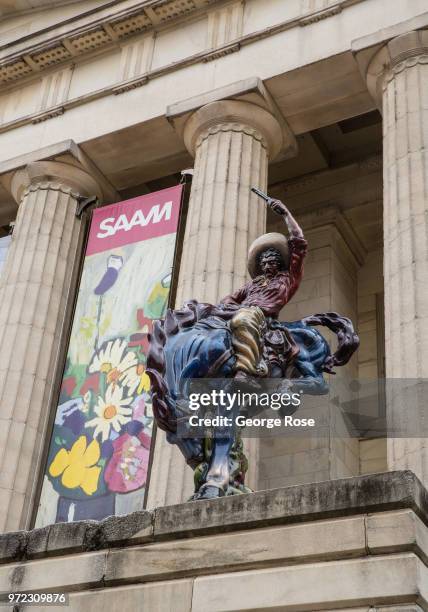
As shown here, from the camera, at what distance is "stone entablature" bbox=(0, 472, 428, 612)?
20.0 ft

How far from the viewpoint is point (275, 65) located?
17.1m

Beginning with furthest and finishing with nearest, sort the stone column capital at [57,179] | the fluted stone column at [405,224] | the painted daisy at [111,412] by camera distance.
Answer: the stone column capital at [57,179]
the painted daisy at [111,412]
the fluted stone column at [405,224]

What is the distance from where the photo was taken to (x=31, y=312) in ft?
56.0

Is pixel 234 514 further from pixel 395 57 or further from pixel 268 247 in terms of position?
pixel 395 57

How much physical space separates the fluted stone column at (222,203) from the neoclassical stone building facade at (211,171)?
4 centimetres

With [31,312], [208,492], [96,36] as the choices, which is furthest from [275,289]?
[96,36]

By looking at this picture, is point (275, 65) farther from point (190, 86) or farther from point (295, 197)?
point (295, 197)

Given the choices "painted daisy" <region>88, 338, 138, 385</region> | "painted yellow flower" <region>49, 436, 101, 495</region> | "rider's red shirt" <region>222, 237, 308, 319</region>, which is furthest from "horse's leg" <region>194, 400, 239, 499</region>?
"painted daisy" <region>88, 338, 138, 385</region>

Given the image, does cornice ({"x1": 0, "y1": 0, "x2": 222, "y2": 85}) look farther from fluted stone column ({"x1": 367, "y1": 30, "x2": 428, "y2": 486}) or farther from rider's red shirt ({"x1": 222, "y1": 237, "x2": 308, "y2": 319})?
rider's red shirt ({"x1": 222, "y1": 237, "x2": 308, "y2": 319})

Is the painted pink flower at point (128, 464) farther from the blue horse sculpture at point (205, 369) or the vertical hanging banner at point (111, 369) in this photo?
the blue horse sculpture at point (205, 369)

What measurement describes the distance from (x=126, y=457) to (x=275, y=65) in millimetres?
7674

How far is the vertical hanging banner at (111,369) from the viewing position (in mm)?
14375

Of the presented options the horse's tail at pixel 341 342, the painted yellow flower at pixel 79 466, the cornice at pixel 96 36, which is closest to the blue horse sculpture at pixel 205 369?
the horse's tail at pixel 341 342

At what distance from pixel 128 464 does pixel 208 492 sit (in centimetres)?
708
